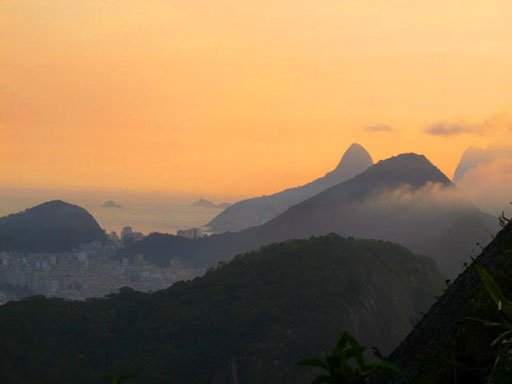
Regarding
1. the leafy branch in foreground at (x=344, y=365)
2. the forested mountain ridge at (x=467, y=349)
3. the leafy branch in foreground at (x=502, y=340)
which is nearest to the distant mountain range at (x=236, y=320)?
the forested mountain ridge at (x=467, y=349)

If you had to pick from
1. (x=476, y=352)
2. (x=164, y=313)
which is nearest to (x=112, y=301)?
(x=164, y=313)

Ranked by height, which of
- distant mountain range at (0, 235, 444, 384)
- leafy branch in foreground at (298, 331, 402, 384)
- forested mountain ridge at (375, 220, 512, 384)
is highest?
leafy branch in foreground at (298, 331, 402, 384)

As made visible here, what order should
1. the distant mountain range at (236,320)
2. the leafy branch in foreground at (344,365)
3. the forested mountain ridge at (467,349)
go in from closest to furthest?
the leafy branch in foreground at (344,365) < the forested mountain ridge at (467,349) < the distant mountain range at (236,320)

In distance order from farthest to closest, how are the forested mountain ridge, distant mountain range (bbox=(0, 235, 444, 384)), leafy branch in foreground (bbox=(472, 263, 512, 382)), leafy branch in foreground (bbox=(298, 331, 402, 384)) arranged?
distant mountain range (bbox=(0, 235, 444, 384)) < the forested mountain ridge < leafy branch in foreground (bbox=(472, 263, 512, 382)) < leafy branch in foreground (bbox=(298, 331, 402, 384))

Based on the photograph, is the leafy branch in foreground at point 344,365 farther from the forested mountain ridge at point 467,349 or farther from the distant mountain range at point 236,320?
the distant mountain range at point 236,320

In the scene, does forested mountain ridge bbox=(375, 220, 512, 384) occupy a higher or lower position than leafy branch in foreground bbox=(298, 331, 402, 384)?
lower

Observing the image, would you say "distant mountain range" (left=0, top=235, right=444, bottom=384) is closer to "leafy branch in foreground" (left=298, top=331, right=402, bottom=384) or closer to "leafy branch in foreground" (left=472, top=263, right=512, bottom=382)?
"leafy branch in foreground" (left=472, top=263, right=512, bottom=382)

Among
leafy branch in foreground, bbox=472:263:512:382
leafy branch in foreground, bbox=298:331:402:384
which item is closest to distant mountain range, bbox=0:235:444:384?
leafy branch in foreground, bbox=472:263:512:382

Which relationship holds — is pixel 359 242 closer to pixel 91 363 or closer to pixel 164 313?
pixel 164 313
